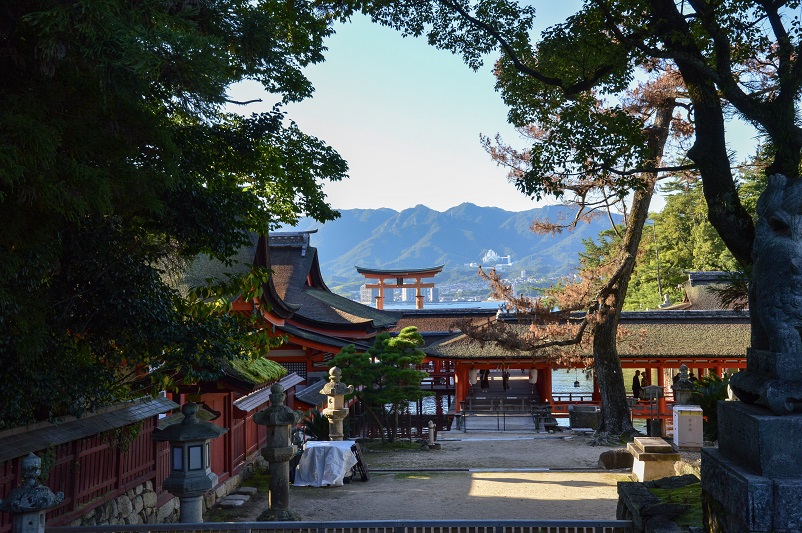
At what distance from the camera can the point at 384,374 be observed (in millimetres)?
20375

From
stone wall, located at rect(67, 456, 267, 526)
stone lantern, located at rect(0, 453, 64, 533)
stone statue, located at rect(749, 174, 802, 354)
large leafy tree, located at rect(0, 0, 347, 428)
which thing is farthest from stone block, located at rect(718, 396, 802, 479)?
stone wall, located at rect(67, 456, 267, 526)

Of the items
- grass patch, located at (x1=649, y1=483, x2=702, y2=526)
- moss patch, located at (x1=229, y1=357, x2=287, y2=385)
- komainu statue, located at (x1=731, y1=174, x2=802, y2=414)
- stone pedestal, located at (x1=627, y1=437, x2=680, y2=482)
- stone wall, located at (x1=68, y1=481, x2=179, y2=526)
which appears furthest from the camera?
stone pedestal, located at (x1=627, y1=437, x2=680, y2=482)

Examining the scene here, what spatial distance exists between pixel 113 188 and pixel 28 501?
242cm

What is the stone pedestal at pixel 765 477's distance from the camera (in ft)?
14.4

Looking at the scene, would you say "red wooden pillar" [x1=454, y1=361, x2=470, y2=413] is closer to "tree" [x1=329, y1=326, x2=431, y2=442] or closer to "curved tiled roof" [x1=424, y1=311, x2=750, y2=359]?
"curved tiled roof" [x1=424, y1=311, x2=750, y2=359]

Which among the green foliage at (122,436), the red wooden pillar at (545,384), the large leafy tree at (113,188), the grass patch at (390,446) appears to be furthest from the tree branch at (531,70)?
the red wooden pillar at (545,384)

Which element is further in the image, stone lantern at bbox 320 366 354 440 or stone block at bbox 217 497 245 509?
stone lantern at bbox 320 366 354 440

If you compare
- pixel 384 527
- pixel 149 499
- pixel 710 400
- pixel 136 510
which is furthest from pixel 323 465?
pixel 710 400

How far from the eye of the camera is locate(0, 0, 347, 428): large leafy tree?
5.05 meters

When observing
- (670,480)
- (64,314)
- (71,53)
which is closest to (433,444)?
(670,480)

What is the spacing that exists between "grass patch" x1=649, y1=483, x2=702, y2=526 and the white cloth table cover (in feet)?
24.8

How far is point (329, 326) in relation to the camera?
83.1 ft

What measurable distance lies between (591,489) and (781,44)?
25.8ft

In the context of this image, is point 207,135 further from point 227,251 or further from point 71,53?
point 71,53
